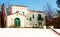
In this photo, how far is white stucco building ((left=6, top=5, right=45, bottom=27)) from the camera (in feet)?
9.64

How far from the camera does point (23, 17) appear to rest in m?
2.99

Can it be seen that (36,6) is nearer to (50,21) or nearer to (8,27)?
(50,21)

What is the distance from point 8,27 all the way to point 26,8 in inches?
18.8

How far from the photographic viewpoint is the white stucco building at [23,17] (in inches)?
116
